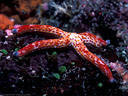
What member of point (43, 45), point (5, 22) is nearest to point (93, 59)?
point (43, 45)

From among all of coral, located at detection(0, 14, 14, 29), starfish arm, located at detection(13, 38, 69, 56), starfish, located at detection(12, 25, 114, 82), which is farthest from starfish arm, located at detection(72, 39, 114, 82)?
coral, located at detection(0, 14, 14, 29)

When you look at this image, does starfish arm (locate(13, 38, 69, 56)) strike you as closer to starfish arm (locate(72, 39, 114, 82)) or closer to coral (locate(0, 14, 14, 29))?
starfish arm (locate(72, 39, 114, 82))

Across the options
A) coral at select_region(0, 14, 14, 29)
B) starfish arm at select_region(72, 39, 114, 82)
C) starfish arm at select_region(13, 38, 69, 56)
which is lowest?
starfish arm at select_region(72, 39, 114, 82)

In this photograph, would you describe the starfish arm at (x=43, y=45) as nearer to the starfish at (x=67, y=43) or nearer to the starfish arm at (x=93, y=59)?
the starfish at (x=67, y=43)

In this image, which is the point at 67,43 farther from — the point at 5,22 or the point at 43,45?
the point at 5,22

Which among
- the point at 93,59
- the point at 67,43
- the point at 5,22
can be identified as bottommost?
the point at 93,59

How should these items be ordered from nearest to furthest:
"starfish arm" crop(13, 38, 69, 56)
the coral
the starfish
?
"starfish arm" crop(13, 38, 69, 56) → the starfish → the coral

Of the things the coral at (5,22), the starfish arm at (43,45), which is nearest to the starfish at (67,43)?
the starfish arm at (43,45)
